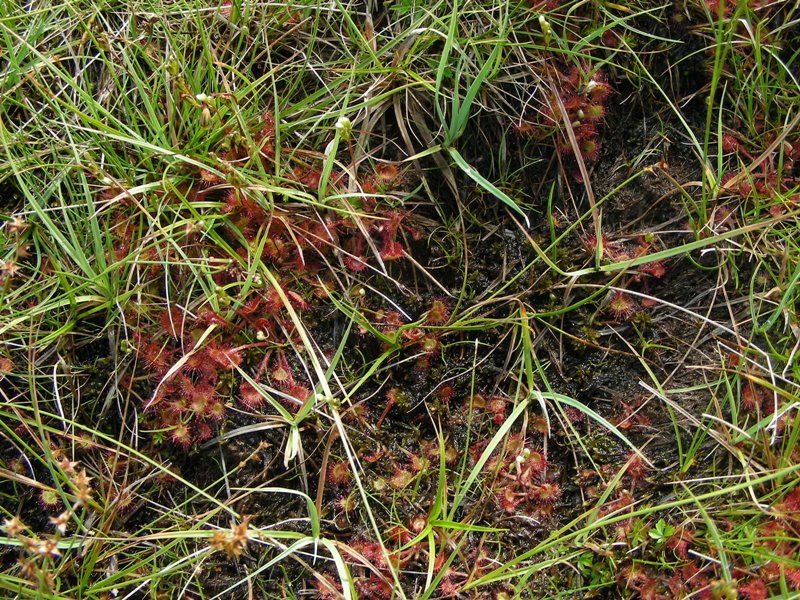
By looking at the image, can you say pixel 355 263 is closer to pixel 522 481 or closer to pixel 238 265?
pixel 238 265

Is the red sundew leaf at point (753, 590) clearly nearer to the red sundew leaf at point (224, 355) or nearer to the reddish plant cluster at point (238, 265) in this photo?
the reddish plant cluster at point (238, 265)

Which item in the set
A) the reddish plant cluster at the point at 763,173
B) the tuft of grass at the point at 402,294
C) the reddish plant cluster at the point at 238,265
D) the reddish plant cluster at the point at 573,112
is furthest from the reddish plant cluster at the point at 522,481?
the reddish plant cluster at the point at 763,173

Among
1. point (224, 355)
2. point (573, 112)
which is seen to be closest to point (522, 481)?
point (224, 355)

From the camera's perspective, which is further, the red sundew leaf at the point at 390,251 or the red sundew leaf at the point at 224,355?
the red sundew leaf at the point at 390,251

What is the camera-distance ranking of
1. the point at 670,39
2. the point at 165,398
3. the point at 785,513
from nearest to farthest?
the point at 785,513 < the point at 165,398 < the point at 670,39

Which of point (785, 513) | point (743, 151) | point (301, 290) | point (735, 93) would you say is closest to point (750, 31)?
point (735, 93)

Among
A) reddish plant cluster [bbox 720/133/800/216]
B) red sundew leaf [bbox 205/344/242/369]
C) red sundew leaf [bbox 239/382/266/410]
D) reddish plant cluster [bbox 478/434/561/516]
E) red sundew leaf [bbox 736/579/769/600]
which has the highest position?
reddish plant cluster [bbox 720/133/800/216]

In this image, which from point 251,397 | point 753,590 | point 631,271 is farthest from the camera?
point 631,271

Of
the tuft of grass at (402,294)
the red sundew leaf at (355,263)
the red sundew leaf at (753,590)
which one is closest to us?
the red sundew leaf at (753,590)

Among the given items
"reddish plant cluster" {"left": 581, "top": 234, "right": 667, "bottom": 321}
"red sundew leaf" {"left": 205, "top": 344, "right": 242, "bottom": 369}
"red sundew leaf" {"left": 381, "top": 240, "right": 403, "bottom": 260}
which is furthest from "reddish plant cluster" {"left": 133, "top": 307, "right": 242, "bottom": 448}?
"reddish plant cluster" {"left": 581, "top": 234, "right": 667, "bottom": 321}

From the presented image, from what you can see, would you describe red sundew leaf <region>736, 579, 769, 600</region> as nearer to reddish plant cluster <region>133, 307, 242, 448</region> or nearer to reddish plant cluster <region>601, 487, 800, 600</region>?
reddish plant cluster <region>601, 487, 800, 600</region>

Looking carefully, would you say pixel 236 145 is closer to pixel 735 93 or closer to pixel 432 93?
pixel 432 93
